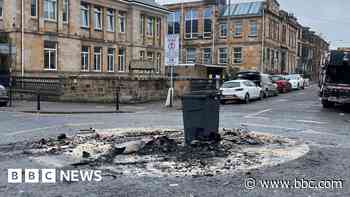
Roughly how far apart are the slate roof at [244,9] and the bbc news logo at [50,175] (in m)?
54.0

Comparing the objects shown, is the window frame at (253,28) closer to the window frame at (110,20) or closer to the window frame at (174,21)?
the window frame at (174,21)

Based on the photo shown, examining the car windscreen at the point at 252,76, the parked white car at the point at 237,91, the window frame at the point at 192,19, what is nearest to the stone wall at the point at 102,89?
the parked white car at the point at 237,91

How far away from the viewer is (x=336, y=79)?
23750mm

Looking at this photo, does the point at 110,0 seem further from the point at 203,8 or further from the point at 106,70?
the point at 203,8

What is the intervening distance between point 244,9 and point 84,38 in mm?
31321

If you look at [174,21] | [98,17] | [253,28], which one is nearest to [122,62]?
[98,17]

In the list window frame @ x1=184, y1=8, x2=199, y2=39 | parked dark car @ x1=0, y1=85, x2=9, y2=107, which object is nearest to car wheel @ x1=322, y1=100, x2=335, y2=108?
parked dark car @ x1=0, y1=85, x2=9, y2=107

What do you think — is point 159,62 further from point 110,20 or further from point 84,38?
point 84,38

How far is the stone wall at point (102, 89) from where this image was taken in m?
26.5

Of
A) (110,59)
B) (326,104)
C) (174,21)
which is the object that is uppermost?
(174,21)

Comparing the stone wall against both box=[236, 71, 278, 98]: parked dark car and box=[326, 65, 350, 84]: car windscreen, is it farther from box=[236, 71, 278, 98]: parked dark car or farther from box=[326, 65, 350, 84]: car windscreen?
box=[326, 65, 350, 84]: car windscreen

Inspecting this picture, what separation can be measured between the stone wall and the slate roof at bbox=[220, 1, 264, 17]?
35006 millimetres

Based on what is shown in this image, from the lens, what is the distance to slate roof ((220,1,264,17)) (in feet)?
200

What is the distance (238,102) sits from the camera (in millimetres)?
29000
